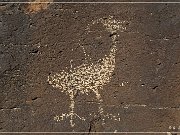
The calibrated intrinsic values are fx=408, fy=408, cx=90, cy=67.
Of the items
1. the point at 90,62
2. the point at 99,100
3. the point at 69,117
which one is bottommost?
the point at 69,117

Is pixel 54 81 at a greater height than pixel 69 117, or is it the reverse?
pixel 54 81

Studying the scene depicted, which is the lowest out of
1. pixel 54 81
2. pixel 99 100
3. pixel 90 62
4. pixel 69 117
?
pixel 69 117

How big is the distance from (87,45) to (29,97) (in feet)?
2.32

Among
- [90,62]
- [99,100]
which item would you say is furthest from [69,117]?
[90,62]

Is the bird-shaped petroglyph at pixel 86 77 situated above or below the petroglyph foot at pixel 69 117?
above

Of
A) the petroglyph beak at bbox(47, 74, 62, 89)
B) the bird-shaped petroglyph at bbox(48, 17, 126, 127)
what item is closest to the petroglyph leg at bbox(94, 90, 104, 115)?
the bird-shaped petroglyph at bbox(48, 17, 126, 127)

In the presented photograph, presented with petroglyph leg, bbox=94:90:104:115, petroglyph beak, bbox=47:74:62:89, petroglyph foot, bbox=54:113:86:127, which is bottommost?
petroglyph foot, bbox=54:113:86:127

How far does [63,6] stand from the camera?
12.4 feet

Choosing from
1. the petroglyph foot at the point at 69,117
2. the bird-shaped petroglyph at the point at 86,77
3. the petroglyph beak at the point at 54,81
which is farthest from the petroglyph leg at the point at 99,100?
the petroglyph beak at the point at 54,81

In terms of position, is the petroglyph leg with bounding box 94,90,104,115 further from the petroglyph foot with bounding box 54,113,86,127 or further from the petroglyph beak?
the petroglyph beak

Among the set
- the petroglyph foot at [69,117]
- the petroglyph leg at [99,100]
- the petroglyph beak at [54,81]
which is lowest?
the petroglyph foot at [69,117]

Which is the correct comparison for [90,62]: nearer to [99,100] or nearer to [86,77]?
[86,77]

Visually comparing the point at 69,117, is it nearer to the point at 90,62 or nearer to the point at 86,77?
the point at 86,77

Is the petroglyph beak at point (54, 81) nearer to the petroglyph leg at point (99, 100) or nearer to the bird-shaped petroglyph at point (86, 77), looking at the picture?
the bird-shaped petroglyph at point (86, 77)
